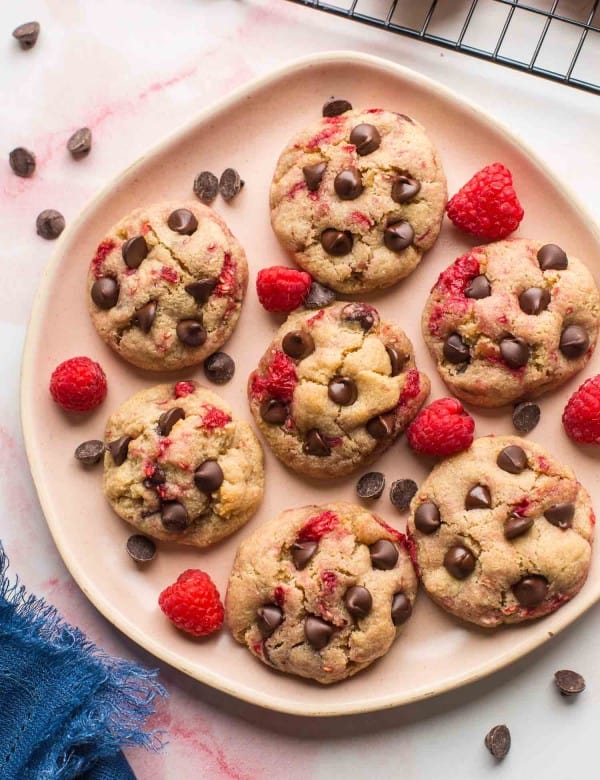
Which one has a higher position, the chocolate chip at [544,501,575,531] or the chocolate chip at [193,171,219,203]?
the chocolate chip at [193,171,219,203]

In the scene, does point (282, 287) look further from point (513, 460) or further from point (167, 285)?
point (513, 460)

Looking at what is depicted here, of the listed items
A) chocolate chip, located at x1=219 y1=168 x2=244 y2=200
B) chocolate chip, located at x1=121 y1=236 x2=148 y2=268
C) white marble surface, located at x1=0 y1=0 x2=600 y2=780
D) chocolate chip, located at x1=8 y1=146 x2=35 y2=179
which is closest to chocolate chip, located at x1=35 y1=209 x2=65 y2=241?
white marble surface, located at x1=0 y1=0 x2=600 y2=780

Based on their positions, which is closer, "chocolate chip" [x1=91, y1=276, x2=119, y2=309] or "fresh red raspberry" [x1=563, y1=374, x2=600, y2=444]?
"fresh red raspberry" [x1=563, y1=374, x2=600, y2=444]

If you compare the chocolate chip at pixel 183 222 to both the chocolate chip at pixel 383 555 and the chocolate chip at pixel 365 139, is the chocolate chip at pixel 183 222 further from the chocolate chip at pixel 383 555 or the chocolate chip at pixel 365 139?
the chocolate chip at pixel 383 555

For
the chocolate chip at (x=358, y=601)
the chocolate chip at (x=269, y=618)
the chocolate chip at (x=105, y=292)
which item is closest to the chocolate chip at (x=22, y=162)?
the chocolate chip at (x=105, y=292)

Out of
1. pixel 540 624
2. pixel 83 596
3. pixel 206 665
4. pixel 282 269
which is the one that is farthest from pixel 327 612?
pixel 282 269

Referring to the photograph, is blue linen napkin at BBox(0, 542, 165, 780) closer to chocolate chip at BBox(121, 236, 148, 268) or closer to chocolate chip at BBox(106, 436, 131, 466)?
chocolate chip at BBox(106, 436, 131, 466)
